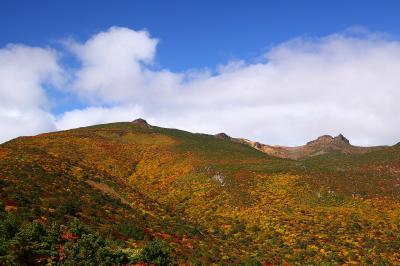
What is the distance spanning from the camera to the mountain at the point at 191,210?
2397 cm

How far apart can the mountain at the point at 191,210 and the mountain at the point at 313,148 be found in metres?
65.9

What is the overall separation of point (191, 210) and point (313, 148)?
4250 inches

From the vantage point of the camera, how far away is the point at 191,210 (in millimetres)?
46531

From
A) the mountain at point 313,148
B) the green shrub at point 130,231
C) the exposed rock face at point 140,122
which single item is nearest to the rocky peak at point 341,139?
the mountain at point 313,148

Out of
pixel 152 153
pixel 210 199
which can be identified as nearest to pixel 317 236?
pixel 210 199

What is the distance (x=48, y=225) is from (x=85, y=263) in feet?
27.2

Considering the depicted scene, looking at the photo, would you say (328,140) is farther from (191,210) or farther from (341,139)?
(191,210)

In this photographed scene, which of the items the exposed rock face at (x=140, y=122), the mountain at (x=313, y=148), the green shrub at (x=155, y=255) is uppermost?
the exposed rock face at (x=140, y=122)

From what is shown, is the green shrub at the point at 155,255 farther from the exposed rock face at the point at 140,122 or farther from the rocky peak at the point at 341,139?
the rocky peak at the point at 341,139

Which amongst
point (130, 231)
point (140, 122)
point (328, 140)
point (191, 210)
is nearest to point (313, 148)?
point (328, 140)

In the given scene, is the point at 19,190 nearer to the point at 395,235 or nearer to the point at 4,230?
the point at 4,230

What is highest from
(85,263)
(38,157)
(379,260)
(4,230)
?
(38,157)

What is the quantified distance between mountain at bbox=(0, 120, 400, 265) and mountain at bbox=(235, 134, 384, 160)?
65.9 m

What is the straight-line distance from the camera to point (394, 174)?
59.8 metres
